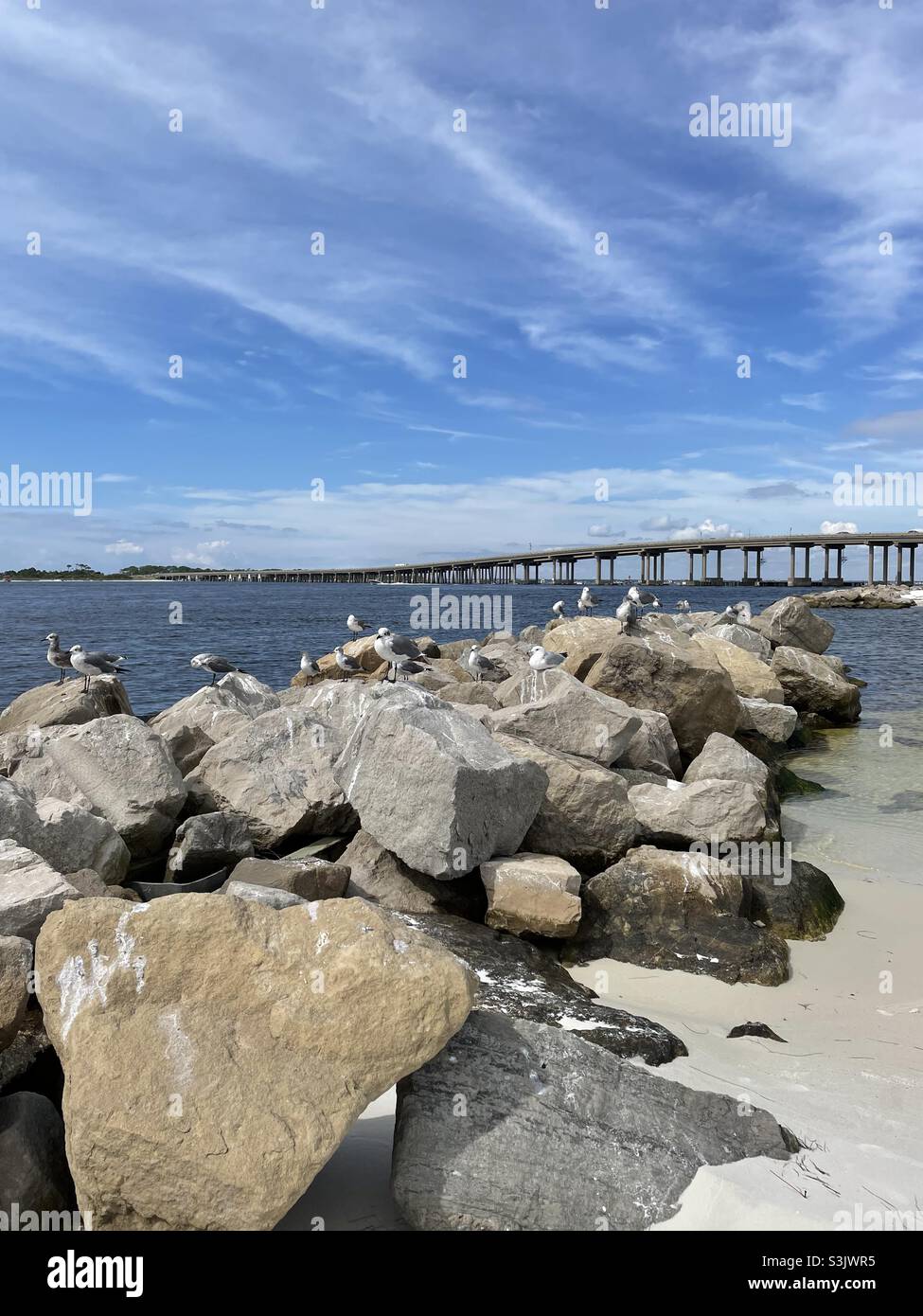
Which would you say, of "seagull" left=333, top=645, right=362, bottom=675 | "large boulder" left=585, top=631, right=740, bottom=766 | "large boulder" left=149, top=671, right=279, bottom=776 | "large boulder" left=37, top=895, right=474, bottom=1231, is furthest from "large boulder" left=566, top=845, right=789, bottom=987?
"seagull" left=333, top=645, right=362, bottom=675

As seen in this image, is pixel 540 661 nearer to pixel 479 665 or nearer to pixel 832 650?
pixel 479 665

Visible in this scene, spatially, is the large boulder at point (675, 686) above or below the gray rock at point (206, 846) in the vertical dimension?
above

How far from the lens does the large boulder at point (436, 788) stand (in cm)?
739

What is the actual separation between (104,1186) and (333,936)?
1384mm

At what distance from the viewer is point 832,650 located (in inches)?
1507

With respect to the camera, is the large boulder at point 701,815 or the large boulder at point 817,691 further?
the large boulder at point 817,691

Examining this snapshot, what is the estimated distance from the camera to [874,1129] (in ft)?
16.5

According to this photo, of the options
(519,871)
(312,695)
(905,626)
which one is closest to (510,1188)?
(519,871)

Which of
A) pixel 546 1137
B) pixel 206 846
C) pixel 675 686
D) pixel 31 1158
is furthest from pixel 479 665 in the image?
pixel 31 1158

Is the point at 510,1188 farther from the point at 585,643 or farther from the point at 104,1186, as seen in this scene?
the point at 585,643

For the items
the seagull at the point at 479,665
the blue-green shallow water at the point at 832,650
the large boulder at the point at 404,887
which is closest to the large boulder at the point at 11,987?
the large boulder at the point at 404,887

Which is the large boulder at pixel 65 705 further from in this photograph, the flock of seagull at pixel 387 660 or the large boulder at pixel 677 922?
the large boulder at pixel 677 922

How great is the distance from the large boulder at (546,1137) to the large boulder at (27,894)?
262cm
